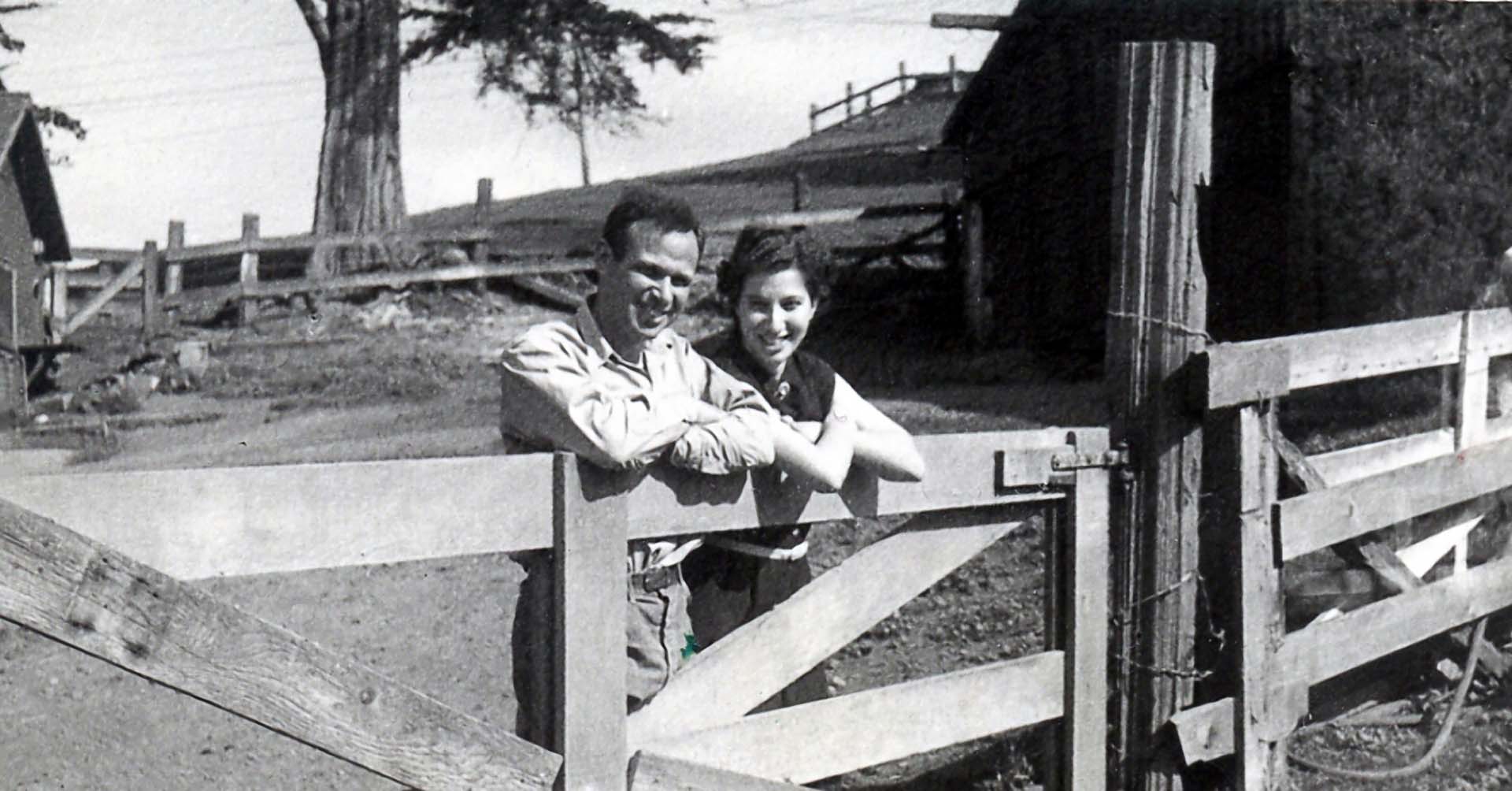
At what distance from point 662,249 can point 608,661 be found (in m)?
0.79

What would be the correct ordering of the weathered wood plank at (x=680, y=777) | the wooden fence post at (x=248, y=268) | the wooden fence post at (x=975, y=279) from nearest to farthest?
the weathered wood plank at (x=680, y=777), the wooden fence post at (x=248, y=268), the wooden fence post at (x=975, y=279)

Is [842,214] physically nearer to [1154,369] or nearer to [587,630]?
[1154,369]

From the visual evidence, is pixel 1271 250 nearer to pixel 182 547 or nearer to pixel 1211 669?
pixel 1211 669

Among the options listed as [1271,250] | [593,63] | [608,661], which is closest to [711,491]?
[608,661]

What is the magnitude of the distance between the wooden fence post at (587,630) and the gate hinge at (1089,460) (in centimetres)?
118

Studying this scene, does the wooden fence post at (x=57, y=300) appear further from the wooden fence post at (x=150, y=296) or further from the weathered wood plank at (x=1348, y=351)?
the weathered wood plank at (x=1348, y=351)

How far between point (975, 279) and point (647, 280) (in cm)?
1065

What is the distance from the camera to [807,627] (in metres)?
2.94

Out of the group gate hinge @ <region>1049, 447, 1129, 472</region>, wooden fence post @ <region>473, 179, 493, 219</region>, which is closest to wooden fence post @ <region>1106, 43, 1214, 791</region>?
gate hinge @ <region>1049, 447, 1129, 472</region>

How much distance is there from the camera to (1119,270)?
3438 mm

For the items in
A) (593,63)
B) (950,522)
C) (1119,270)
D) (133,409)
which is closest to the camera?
(950,522)

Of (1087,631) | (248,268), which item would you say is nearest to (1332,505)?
(1087,631)

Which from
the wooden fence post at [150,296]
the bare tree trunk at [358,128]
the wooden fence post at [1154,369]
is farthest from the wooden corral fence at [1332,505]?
the wooden fence post at [150,296]

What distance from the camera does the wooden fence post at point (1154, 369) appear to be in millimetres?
3393
